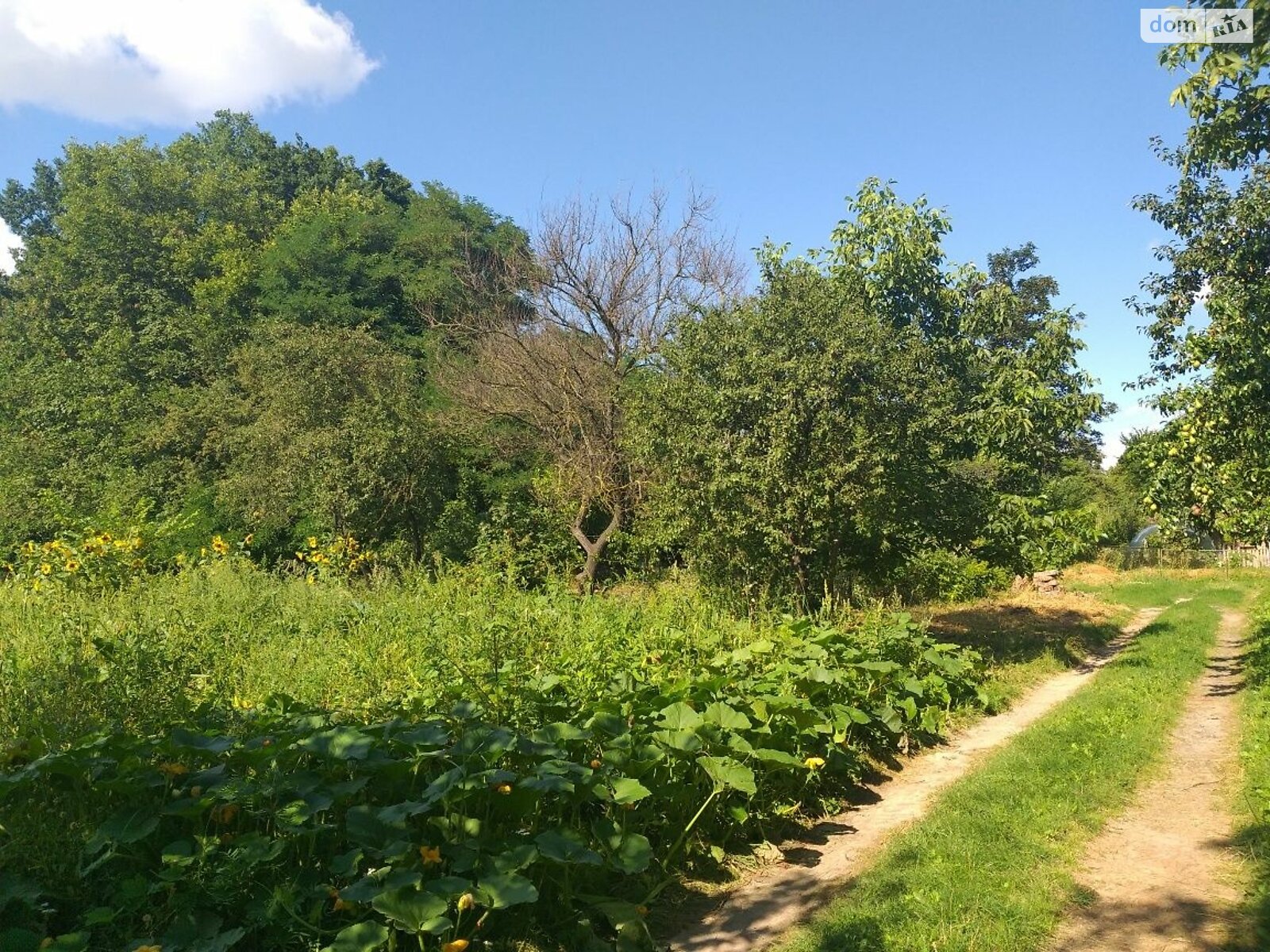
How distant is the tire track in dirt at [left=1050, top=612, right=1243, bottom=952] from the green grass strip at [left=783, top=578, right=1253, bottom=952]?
0.40 feet

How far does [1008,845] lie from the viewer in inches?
194

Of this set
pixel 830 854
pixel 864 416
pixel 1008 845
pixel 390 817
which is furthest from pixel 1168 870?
pixel 864 416

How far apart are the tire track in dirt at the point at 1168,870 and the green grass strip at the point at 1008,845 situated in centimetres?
12

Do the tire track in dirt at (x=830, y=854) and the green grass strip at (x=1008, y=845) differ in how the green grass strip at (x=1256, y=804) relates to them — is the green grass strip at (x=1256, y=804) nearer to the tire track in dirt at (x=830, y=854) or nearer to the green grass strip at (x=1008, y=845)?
the green grass strip at (x=1008, y=845)

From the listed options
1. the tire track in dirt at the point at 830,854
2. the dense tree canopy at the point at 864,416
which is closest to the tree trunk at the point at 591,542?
the dense tree canopy at the point at 864,416

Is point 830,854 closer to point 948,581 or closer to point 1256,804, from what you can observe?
point 1256,804

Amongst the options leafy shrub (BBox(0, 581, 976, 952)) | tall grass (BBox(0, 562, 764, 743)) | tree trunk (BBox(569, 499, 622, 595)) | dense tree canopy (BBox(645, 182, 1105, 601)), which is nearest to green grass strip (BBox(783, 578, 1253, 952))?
leafy shrub (BBox(0, 581, 976, 952))

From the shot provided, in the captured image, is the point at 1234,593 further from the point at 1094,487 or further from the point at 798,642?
the point at 798,642

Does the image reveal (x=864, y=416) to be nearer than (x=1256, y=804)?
No

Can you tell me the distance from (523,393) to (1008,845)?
15298 mm

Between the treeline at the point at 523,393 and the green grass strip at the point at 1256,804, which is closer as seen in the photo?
the green grass strip at the point at 1256,804

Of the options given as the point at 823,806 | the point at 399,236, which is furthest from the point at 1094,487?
the point at 823,806

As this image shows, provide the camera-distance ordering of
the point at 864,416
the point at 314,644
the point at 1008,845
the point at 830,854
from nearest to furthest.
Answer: the point at 1008,845 < the point at 830,854 < the point at 314,644 < the point at 864,416

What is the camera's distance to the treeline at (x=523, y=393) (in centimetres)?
1000
